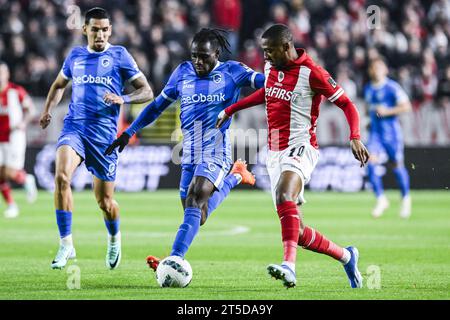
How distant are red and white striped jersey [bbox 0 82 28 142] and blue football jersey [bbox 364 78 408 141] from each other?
6.09 metres

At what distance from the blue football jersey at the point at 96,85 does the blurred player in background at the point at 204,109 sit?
936mm

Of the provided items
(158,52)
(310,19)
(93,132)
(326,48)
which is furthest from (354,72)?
(93,132)

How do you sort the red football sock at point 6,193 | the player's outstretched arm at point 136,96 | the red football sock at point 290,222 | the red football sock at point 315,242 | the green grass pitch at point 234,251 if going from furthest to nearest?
the red football sock at point 6,193 < the player's outstretched arm at point 136,96 < the red football sock at point 315,242 < the green grass pitch at point 234,251 < the red football sock at point 290,222

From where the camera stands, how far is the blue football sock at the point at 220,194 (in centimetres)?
895

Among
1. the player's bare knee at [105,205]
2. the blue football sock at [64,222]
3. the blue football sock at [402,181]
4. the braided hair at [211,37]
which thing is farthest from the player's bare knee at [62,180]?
the blue football sock at [402,181]

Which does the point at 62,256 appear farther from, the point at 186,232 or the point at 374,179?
the point at 374,179

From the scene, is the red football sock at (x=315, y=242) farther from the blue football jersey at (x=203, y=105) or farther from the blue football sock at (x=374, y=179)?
the blue football sock at (x=374, y=179)


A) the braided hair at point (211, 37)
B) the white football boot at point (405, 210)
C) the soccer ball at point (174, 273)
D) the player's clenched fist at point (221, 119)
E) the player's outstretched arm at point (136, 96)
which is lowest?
the white football boot at point (405, 210)

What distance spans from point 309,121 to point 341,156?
13.5 metres

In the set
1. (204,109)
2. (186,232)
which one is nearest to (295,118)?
(204,109)

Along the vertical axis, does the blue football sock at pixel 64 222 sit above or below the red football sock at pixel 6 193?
above

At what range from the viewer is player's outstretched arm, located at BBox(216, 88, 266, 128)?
8.39 meters

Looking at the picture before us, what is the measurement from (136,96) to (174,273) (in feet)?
7.53

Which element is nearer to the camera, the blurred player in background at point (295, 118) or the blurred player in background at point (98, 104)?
the blurred player in background at point (295, 118)
